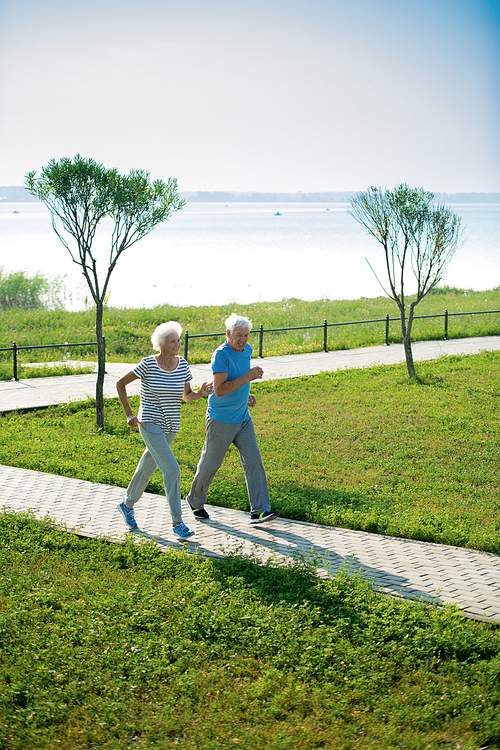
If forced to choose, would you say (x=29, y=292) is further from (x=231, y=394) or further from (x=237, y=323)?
(x=237, y=323)

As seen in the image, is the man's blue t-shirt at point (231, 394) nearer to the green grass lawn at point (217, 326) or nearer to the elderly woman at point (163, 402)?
the elderly woman at point (163, 402)

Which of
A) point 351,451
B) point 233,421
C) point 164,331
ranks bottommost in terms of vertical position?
point 351,451

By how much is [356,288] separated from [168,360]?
48741 millimetres

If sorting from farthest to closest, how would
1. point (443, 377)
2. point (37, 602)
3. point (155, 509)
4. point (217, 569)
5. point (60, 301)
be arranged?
1. point (60, 301)
2. point (443, 377)
3. point (155, 509)
4. point (217, 569)
5. point (37, 602)

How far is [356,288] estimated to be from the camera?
5416cm

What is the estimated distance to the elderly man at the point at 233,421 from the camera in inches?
264

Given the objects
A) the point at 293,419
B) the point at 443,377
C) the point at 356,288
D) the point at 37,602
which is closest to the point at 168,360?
the point at 37,602

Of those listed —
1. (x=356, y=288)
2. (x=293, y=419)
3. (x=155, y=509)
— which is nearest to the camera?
(x=155, y=509)

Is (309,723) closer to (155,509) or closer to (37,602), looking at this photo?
(37,602)

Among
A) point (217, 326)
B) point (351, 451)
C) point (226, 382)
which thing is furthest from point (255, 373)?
point (217, 326)

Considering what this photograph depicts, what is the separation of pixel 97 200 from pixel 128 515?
248 inches

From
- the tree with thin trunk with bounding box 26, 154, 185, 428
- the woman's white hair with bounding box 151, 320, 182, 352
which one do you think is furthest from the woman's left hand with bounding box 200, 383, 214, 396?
the tree with thin trunk with bounding box 26, 154, 185, 428

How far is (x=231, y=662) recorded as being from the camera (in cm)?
440

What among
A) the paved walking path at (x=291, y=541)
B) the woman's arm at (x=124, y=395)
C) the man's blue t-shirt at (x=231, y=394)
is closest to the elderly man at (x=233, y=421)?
the man's blue t-shirt at (x=231, y=394)
